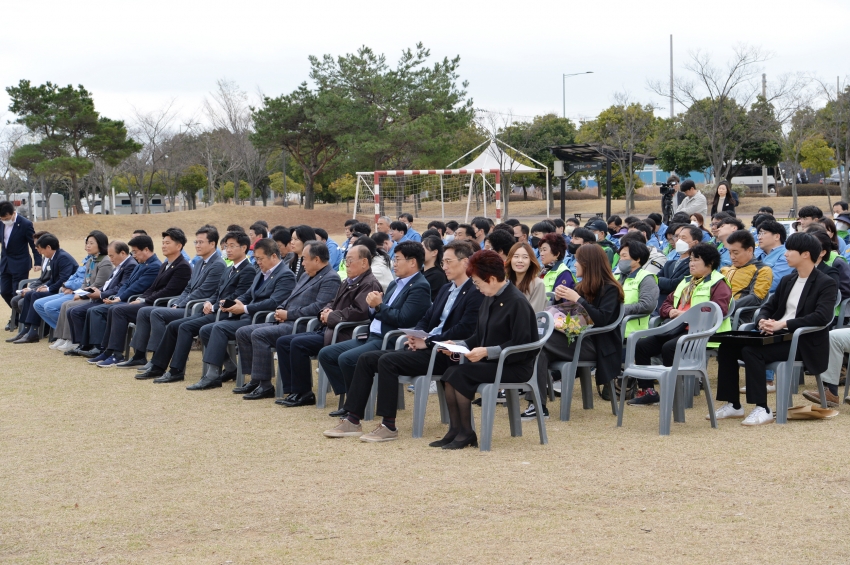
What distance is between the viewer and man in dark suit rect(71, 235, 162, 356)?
31.5 ft

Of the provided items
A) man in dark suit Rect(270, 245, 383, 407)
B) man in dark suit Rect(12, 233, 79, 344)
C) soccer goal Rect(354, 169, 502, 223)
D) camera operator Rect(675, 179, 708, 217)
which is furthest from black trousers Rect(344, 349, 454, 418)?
soccer goal Rect(354, 169, 502, 223)

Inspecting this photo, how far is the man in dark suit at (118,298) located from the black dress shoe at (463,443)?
5.17 metres

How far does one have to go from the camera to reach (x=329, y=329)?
277 inches

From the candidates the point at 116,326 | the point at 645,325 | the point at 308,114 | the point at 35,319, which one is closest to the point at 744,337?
the point at 645,325

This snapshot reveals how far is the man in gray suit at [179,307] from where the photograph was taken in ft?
28.7

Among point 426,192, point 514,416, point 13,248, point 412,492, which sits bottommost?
point 412,492

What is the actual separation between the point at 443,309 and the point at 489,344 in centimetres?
90

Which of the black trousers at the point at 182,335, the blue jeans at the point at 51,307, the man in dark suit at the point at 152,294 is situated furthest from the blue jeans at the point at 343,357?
the blue jeans at the point at 51,307

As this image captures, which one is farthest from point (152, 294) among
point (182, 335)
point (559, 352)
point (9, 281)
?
point (559, 352)

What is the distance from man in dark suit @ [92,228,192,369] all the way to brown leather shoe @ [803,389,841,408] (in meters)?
5.84

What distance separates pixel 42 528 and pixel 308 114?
38515mm

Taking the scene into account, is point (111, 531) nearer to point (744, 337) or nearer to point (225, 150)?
point (744, 337)

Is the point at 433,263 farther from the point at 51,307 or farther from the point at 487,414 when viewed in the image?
the point at 51,307

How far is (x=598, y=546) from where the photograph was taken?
3.85 metres
